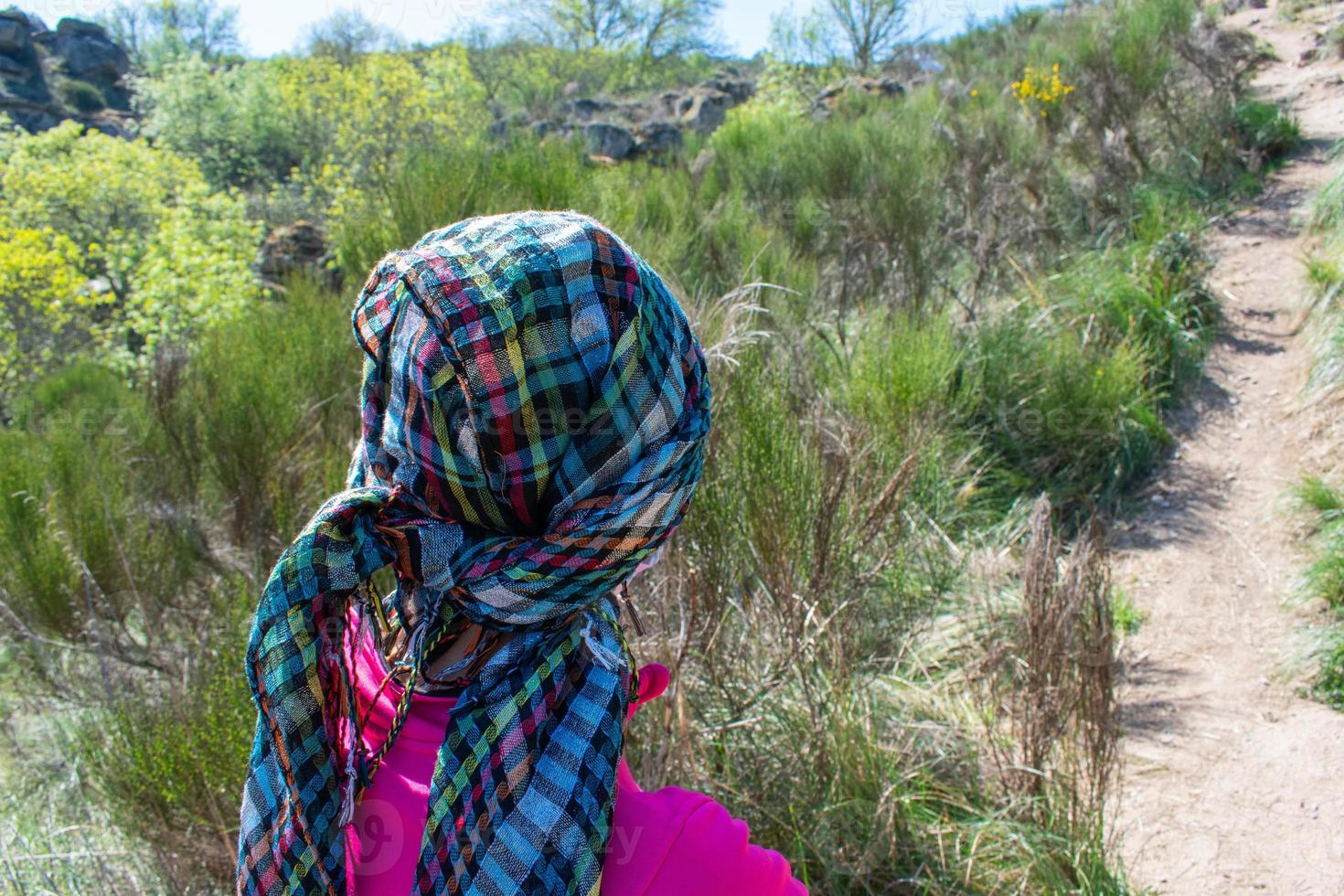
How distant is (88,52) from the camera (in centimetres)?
3316

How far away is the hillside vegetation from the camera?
90.1 inches

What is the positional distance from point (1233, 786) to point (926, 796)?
1380 mm

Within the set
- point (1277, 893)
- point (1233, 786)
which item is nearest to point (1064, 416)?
point (1233, 786)

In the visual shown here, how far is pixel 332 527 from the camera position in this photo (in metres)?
0.89

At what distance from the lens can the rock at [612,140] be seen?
13679mm

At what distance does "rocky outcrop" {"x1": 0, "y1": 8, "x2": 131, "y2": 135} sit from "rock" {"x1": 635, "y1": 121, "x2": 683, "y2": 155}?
58.6ft

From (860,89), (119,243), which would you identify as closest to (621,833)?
(119,243)

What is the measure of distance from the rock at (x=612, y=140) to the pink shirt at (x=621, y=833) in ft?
43.9

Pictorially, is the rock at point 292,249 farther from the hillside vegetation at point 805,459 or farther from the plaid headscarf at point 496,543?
the plaid headscarf at point 496,543

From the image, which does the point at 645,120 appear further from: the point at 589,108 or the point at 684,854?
→ the point at 684,854

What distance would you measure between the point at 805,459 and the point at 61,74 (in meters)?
38.7

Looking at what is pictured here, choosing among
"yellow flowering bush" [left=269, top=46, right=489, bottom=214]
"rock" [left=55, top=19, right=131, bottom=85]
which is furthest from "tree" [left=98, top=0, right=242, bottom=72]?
"yellow flowering bush" [left=269, top=46, right=489, bottom=214]

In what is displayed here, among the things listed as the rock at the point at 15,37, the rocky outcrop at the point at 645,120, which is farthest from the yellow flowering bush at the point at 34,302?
the rock at the point at 15,37

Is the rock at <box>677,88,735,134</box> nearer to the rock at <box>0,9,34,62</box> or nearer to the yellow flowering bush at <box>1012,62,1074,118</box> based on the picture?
the yellow flowering bush at <box>1012,62,1074,118</box>
